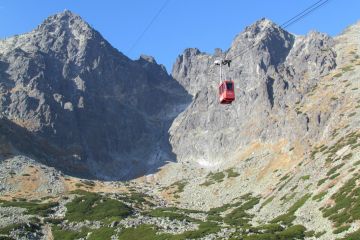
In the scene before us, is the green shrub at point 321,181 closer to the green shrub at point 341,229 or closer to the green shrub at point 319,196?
the green shrub at point 319,196

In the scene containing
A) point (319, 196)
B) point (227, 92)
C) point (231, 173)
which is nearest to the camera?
point (227, 92)

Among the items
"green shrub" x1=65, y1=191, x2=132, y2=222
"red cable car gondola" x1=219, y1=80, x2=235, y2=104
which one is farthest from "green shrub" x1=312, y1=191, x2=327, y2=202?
"green shrub" x1=65, y1=191, x2=132, y2=222

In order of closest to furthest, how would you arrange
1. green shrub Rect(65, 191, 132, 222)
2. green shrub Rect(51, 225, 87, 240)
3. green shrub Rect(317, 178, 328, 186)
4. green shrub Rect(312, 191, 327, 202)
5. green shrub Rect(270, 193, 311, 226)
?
1. green shrub Rect(270, 193, 311, 226)
2. green shrub Rect(312, 191, 327, 202)
3. green shrub Rect(51, 225, 87, 240)
4. green shrub Rect(317, 178, 328, 186)
5. green shrub Rect(65, 191, 132, 222)

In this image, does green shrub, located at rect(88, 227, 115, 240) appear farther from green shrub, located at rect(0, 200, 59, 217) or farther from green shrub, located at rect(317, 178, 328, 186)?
green shrub, located at rect(317, 178, 328, 186)

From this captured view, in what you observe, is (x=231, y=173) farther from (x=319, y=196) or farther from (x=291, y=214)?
(x=319, y=196)

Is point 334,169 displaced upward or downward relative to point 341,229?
upward

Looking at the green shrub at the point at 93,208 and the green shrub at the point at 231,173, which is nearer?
the green shrub at the point at 93,208

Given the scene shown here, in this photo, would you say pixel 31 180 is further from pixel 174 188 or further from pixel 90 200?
pixel 174 188

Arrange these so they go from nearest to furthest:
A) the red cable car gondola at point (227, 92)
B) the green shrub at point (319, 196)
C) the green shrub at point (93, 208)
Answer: the red cable car gondola at point (227, 92), the green shrub at point (319, 196), the green shrub at point (93, 208)

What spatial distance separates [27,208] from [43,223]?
15928 mm

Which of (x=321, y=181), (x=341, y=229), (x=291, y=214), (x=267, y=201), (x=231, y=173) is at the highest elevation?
(x=231, y=173)

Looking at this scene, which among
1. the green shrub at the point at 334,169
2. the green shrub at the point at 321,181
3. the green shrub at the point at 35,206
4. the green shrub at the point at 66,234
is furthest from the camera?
the green shrub at the point at 35,206

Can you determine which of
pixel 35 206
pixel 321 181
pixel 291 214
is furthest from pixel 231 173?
pixel 291 214

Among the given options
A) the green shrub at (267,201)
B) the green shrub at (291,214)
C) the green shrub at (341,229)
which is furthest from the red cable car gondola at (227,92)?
the green shrub at (267,201)
